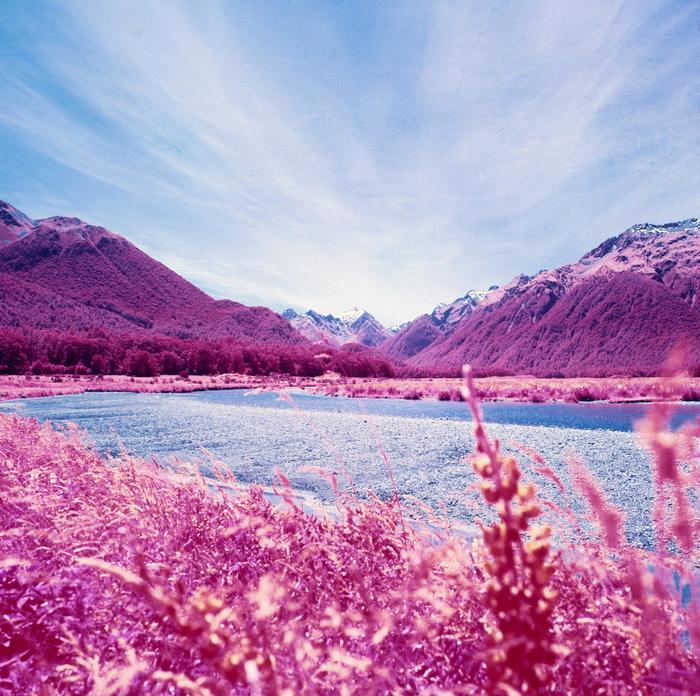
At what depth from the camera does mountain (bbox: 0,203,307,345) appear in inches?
4803

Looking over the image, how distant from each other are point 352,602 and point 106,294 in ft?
585

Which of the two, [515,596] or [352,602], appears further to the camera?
[352,602]

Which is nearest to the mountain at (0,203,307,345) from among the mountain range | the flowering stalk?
the mountain range

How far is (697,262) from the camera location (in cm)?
15188

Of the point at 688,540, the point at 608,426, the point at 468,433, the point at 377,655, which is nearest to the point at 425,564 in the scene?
the point at 377,655

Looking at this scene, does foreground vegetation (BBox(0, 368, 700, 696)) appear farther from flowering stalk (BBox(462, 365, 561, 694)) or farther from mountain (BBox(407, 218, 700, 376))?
mountain (BBox(407, 218, 700, 376))

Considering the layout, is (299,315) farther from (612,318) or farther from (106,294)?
(612,318)

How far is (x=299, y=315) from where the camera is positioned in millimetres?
134750

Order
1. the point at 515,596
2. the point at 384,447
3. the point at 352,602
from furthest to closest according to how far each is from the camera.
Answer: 1. the point at 384,447
2. the point at 352,602
3. the point at 515,596

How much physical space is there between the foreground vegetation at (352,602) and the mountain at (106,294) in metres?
128

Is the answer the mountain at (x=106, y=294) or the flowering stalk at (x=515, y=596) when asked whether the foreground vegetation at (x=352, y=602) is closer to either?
the flowering stalk at (x=515, y=596)

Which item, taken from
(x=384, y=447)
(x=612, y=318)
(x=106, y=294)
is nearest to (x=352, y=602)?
(x=384, y=447)

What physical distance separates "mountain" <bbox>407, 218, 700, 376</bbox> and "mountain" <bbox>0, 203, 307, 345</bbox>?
84.8 m

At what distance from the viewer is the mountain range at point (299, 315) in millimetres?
125500
